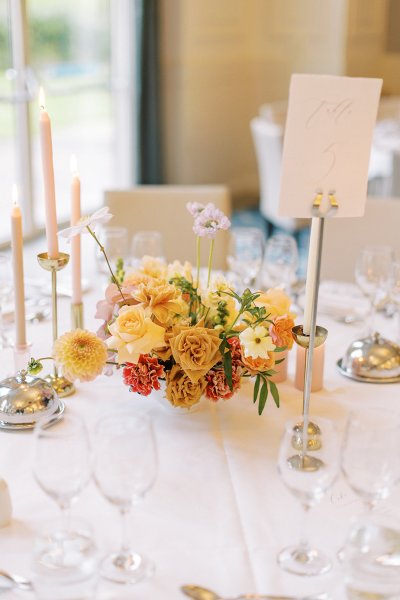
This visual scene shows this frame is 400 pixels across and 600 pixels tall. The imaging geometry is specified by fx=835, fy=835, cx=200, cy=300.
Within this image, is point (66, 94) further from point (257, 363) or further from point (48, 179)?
point (257, 363)

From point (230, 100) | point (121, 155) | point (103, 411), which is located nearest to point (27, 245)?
point (121, 155)

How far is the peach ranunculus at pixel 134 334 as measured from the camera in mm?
1335

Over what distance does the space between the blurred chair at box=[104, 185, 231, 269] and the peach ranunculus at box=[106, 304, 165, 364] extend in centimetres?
140

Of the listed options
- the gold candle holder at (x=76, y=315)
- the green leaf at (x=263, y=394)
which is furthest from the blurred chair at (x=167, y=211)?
the green leaf at (x=263, y=394)

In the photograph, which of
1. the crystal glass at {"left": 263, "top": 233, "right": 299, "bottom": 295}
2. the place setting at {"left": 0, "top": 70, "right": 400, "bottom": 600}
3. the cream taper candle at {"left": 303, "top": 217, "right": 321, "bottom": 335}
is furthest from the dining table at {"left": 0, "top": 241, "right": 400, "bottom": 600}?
the crystal glass at {"left": 263, "top": 233, "right": 299, "bottom": 295}

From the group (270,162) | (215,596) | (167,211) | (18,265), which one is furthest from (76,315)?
(270,162)

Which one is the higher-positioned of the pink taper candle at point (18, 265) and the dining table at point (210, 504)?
the pink taper candle at point (18, 265)

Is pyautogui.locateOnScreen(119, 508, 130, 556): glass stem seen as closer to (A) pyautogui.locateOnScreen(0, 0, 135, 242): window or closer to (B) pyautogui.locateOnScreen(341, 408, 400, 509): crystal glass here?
(B) pyautogui.locateOnScreen(341, 408, 400, 509): crystal glass

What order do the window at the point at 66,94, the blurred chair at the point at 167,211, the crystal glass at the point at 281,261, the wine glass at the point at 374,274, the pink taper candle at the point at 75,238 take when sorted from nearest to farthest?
1. the pink taper candle at the point at 75,238
2. the wine glass at the point at 374,274
3. the crystal glass at the point at 281,261
4. the blurred chair at the point at 167,211
5. the window at the point at 66,94

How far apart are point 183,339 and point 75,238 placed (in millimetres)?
361

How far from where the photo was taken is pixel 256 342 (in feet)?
4.44

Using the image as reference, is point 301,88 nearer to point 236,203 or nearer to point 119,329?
point 119,329

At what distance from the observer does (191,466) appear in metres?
1.33

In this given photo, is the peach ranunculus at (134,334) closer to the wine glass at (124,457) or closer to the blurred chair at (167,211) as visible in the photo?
the wine glass at (124,457)
